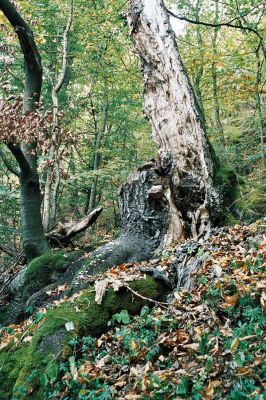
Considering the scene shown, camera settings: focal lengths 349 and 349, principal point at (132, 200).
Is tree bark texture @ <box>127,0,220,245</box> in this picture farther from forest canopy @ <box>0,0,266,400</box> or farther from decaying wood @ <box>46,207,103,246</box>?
decaying wood @ <box>46,207,103,246</box>

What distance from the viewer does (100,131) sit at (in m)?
12.3

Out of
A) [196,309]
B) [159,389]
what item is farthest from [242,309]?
[159,389]

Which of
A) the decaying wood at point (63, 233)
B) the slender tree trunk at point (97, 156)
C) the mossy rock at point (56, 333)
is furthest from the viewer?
the slender tree trunk at point (97, 156)

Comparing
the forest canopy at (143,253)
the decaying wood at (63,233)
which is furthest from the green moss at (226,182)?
the decaying wood at (63,233)

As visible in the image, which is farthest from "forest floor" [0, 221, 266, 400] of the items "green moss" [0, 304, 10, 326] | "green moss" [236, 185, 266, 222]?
"green moss" [0, 304, 10, 326]

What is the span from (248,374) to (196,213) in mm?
3510

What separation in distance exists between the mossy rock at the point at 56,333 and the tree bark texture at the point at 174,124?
171 cm

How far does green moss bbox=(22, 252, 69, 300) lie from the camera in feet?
19.1

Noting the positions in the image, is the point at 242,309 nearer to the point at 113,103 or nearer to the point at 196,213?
the point at 196,213

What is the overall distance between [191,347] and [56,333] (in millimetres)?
1415

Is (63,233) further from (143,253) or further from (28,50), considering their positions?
(28,50)

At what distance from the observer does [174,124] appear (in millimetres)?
6172

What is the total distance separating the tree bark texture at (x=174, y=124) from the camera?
5.53 metres

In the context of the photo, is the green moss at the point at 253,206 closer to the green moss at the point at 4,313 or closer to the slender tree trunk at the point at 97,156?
the green moss at the point at 4,313
